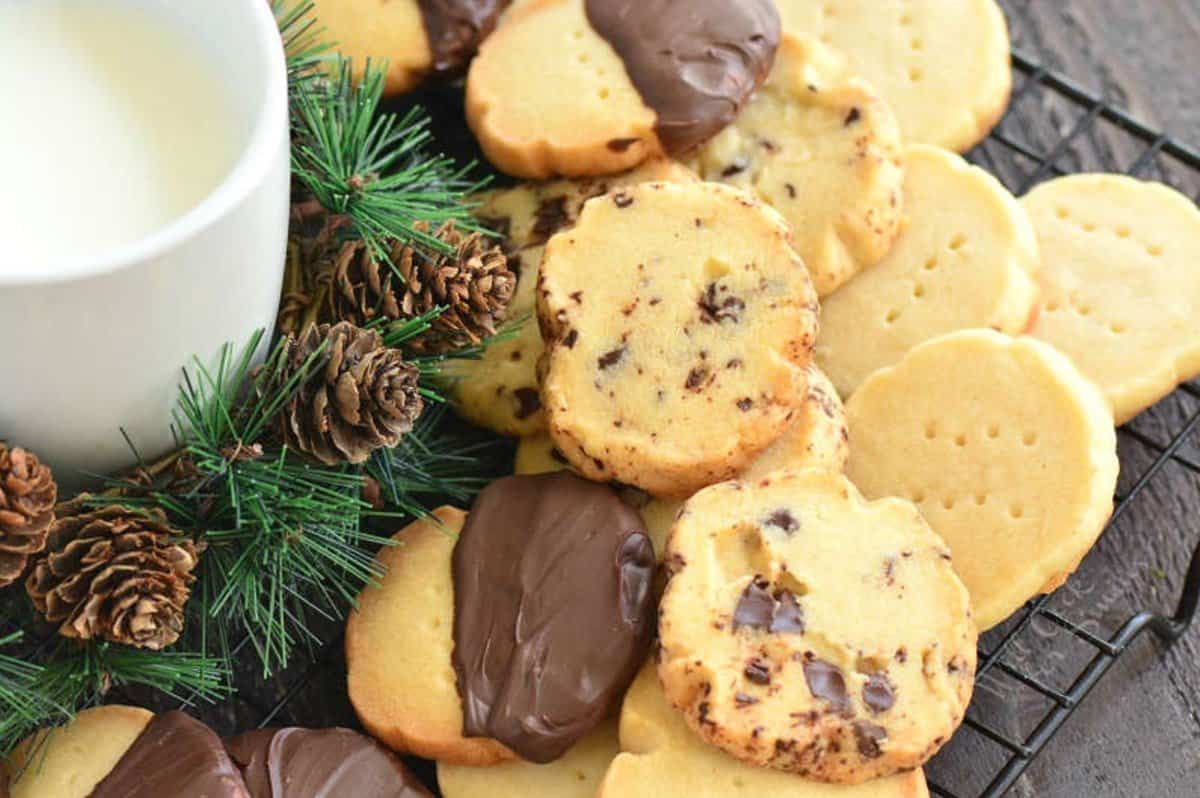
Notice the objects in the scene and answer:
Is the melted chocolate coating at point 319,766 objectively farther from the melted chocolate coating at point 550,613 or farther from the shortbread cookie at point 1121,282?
the shortbread cookie at point 1121,282

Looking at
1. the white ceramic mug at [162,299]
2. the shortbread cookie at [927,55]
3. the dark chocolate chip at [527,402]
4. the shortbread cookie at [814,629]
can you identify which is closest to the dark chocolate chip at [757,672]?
the shortbread cookie at [814,629]

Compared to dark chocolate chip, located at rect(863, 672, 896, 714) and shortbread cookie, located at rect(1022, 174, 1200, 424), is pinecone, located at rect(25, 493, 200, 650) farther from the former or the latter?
shortbread cookie, located at rect(1022, 174, 1200, 424)

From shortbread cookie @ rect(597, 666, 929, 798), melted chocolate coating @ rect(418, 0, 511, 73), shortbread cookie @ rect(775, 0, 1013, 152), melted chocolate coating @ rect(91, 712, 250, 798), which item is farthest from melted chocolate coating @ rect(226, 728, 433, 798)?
shortbread cookie @ rect(775, 0, 1013, 152)

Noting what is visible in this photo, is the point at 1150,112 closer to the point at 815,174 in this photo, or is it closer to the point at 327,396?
the point at 815,174

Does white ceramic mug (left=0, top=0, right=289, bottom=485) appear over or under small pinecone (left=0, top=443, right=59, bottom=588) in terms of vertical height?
over

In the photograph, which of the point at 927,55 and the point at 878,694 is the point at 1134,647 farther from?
the point at 927,55

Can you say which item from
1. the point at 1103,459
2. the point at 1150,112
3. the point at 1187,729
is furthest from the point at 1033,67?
the point at 1187,729
